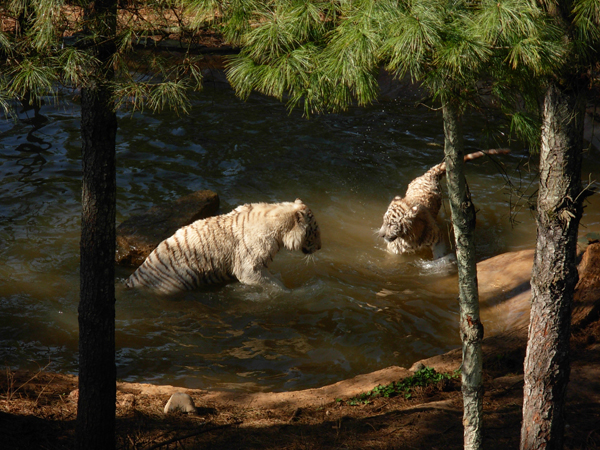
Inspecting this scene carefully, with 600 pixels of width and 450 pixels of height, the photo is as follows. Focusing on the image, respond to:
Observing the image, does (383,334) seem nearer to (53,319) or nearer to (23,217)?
(53,319)

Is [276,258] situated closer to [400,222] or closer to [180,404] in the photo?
[400,222]

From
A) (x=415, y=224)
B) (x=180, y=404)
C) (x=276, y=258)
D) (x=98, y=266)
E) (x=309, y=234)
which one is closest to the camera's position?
(x=98, y=266)

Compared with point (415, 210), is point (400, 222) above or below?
below

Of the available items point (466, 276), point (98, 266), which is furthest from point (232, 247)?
point (466, 276)

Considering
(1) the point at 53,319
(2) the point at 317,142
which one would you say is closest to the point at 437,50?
(1) the point at 53,319

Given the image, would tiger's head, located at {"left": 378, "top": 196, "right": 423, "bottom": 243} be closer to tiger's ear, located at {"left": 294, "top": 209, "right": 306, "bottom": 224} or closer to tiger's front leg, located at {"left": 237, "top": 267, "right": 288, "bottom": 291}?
tiger's ear, located at {"left": 294, "top": 209, "right": 306, "bottom": 224}

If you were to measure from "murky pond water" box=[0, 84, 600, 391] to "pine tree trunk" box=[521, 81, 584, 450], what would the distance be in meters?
0.79

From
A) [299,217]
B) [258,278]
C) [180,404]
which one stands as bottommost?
[180,404]

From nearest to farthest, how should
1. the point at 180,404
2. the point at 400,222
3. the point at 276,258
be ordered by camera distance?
1. the point at 180,404
2. the point at 400,222
3. the point at 276,258

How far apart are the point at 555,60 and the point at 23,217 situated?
866 centimetres

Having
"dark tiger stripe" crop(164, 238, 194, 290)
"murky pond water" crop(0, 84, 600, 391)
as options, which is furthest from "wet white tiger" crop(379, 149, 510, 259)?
"dark tiger stripe" crop(164, 238, 194, 290)

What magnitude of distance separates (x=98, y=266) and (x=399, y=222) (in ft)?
16.8

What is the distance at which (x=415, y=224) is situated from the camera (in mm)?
7711

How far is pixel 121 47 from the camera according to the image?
282 cm
